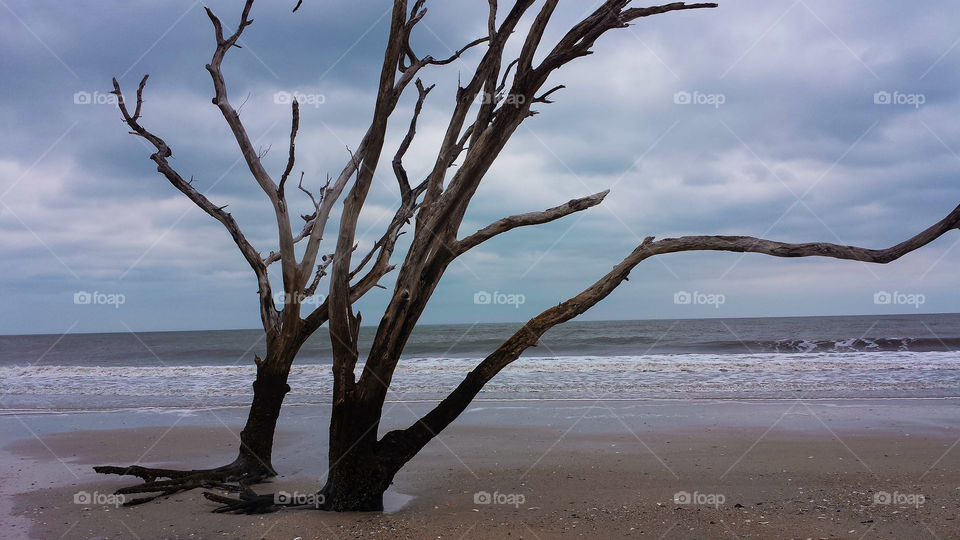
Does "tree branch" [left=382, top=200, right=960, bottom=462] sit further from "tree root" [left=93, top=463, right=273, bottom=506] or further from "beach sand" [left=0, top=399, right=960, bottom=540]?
"tree root" [left=93, top=463, right=273, bottom=506]

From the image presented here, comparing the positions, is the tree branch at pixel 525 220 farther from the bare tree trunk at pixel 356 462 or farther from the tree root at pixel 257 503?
the tree root at pixel 257 503

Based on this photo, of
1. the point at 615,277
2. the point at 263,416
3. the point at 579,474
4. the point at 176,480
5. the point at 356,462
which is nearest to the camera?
the point at 615,277

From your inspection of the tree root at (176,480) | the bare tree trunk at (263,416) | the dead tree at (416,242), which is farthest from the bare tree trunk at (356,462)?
the bare tree trunk at (263,416)

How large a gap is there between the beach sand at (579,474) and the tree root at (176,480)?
0.37 ft

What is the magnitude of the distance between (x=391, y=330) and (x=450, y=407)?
2.55 feet

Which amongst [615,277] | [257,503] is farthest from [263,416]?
[615,277]

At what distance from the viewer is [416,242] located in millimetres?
4688

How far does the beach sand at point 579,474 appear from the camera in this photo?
470 cm

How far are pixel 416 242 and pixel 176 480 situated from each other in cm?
317

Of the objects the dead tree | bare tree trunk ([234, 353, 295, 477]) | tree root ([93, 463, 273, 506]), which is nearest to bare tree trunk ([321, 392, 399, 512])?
the dead tree

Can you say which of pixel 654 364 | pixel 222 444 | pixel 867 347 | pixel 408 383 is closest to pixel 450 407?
pixel 222 444

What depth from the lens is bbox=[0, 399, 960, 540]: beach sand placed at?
15.4 ft

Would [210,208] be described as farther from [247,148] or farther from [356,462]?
[356,462]

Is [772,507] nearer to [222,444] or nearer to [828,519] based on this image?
[828,519]
